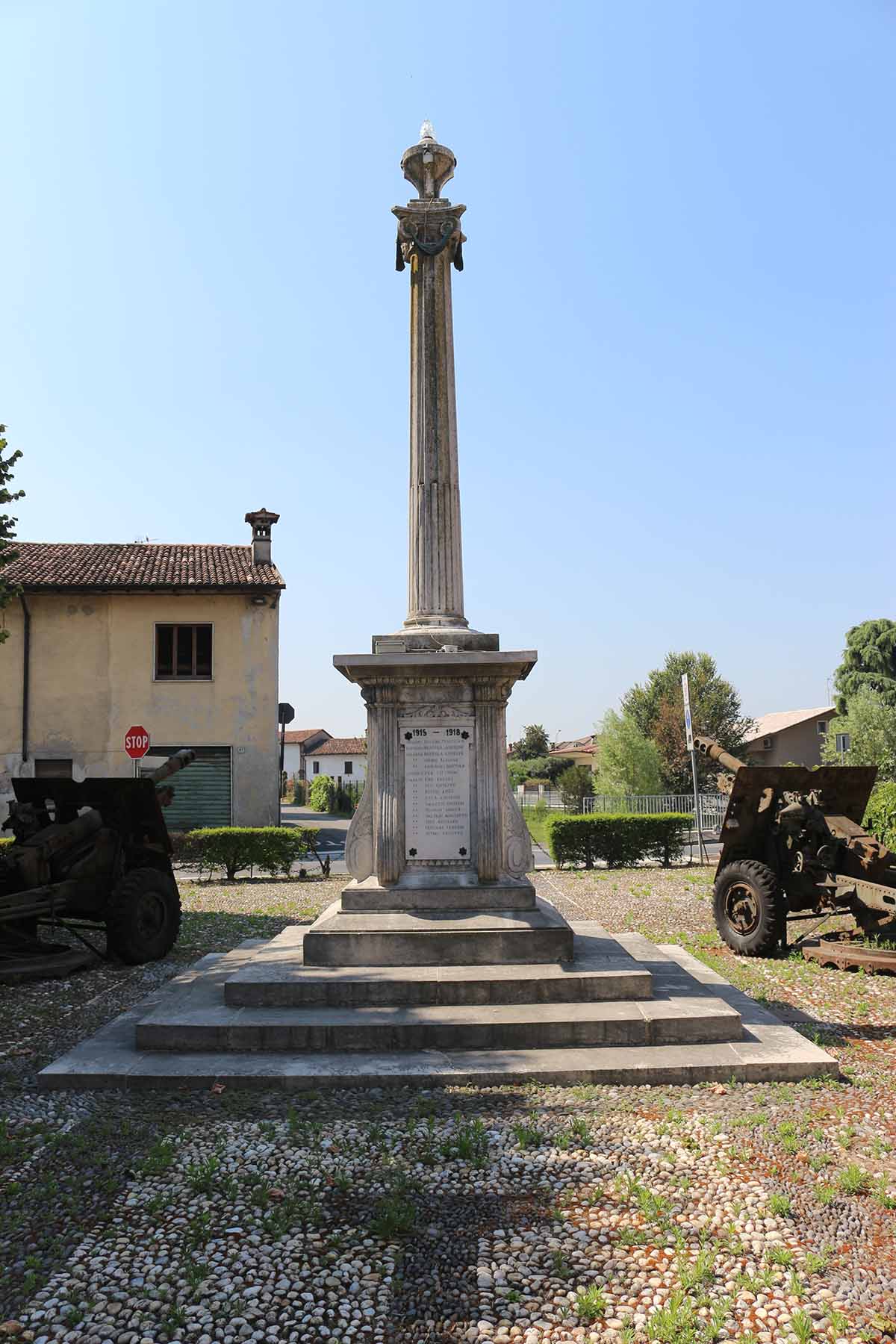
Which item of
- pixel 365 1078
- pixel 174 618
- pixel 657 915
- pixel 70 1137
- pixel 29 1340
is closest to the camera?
pixel 29 1340

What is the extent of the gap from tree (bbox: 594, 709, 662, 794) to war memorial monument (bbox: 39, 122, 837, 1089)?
26674mm

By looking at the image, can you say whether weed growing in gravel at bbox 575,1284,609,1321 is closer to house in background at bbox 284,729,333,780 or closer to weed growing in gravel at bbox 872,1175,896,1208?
weed growing in gravel at bbox 872,1175,896,1208

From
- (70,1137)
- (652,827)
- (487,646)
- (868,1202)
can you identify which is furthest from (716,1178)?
(652,827)

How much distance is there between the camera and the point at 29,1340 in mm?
2791

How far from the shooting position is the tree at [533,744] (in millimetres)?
71625

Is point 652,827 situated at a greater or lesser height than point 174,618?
lesser

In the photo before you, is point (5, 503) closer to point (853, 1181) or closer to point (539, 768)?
point (853, 1181)

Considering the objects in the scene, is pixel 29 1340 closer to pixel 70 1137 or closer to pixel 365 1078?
pixel 70 1137

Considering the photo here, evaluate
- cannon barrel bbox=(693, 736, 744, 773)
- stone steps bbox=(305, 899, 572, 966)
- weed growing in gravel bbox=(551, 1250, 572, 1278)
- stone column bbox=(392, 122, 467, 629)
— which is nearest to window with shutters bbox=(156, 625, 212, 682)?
cannon barrel bbox=(693, 736, 744, 773)

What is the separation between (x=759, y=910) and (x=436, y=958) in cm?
377

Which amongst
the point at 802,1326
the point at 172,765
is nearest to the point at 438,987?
the point at 802,1326

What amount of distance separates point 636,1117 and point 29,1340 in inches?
110

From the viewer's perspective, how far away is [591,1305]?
2.90 metres

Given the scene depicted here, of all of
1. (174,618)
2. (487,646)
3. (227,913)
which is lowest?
(227,913)
